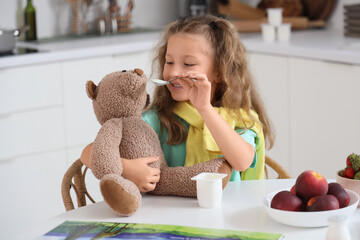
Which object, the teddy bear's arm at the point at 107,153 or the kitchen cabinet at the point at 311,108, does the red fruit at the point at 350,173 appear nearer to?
the teddy bear's arm at the point at 107,153

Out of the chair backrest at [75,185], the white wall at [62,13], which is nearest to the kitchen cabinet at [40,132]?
the white wall at [62,13]

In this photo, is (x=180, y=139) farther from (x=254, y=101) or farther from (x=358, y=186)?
(x=358, y=186)

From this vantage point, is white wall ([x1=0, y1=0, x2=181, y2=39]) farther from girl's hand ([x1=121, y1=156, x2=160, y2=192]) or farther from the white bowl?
the white bowl

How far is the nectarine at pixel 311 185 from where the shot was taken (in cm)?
123

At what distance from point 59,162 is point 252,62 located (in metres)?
0.99

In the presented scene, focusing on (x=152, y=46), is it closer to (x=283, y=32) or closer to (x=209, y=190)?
(x=283, y=32)

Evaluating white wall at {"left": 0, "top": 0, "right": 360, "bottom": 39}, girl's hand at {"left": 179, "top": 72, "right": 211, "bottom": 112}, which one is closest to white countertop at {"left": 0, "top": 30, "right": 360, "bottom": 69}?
white wall at {"left": 0, "top": 0, "right": 360, "bottom": 39}

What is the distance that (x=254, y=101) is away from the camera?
182 cm

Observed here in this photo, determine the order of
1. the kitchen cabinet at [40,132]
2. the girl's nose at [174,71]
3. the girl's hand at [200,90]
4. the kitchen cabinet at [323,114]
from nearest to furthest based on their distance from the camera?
A: 1. the girl's hand at [200,90]
2. the girl's nose at [174,71]
3. the kitchen cabinet at [323,114]
4. the kitchen cabinet at [40,132]

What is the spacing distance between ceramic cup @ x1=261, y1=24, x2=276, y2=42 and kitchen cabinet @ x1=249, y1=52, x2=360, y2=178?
0.36ft

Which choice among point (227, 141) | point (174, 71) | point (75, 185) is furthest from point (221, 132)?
point (75, 185)

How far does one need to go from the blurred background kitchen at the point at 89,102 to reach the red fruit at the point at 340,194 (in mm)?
1324

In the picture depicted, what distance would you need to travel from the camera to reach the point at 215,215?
133cm

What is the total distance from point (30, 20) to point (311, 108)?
4.77 ft
